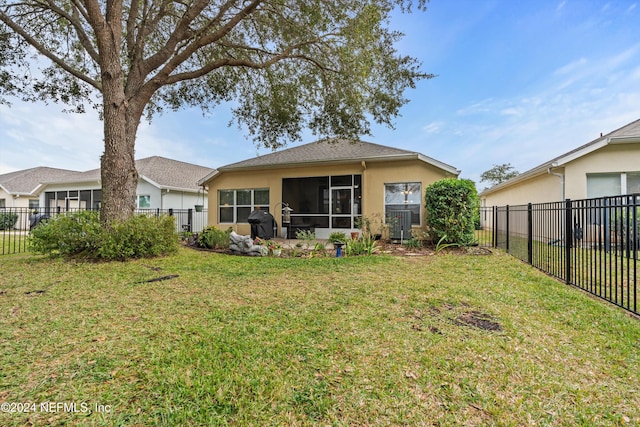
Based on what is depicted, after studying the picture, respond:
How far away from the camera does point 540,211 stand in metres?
6.15

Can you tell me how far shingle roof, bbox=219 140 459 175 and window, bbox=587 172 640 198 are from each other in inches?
181

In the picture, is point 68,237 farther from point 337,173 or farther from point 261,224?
point 337,173

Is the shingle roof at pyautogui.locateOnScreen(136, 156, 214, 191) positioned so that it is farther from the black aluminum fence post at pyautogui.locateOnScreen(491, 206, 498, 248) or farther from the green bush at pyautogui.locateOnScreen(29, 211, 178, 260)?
the black aluminum fence post at pyautogui.locateOnScreen(491, 206, 498, 248)

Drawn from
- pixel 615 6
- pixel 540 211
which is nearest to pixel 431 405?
pixel 540 211

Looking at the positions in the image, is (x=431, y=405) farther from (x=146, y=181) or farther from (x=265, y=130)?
(x=146, y=181)

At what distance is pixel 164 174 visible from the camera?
61.9 ft

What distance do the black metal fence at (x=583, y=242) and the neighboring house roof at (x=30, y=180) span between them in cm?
2747

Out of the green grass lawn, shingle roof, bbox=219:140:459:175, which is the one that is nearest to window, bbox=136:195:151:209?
shingle roof, bbox=219:140:459:175

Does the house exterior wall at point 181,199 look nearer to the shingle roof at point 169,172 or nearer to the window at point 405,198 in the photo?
the shingle roof at point 169,172

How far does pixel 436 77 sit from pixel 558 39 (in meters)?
4.80

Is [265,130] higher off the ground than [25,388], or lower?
higher

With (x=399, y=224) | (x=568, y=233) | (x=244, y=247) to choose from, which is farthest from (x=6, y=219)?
(x=568, y=233)

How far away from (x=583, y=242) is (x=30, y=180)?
36467 millimetres

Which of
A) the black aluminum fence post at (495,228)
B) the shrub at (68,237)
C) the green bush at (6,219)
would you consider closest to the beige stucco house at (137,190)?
the green bush at (6,219)
